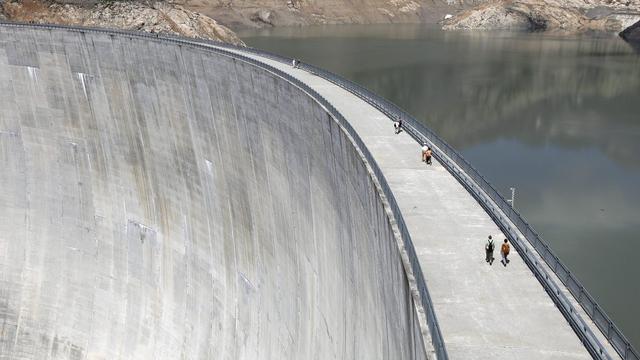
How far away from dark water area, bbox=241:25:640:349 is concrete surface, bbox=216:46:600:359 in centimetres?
757

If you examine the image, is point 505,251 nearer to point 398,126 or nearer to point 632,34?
point 398,126

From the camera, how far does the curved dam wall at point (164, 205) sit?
19406 mm

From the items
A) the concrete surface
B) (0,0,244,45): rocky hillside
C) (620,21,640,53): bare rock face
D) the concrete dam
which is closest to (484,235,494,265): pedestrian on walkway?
the concrete surface

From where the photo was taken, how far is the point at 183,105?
27.1 meters

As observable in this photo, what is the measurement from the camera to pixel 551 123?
3922 cm

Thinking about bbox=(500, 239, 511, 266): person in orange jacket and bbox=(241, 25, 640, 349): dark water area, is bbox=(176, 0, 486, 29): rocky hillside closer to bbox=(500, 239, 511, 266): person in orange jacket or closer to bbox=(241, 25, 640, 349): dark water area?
bbox=(241, 25, 640, 349): dark water area

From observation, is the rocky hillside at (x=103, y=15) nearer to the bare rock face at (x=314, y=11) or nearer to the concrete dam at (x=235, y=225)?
the concrete dam at (x=235, y=225)

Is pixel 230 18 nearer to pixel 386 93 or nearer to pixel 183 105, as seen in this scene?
pixel 386 93

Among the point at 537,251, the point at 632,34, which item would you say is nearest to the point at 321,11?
the point at 632,34

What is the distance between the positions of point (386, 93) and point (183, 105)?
2301 centimetres

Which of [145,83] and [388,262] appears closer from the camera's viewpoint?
[388,262]

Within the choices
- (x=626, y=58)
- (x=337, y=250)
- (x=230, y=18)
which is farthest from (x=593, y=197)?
(x=230, y=18)

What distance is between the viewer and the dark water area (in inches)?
944

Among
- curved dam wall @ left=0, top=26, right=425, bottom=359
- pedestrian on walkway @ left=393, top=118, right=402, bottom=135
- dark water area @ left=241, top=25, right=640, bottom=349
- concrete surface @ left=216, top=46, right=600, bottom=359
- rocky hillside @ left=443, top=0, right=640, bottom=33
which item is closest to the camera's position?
concrete surface @ left=216, top=46, right=600, bottom=359
